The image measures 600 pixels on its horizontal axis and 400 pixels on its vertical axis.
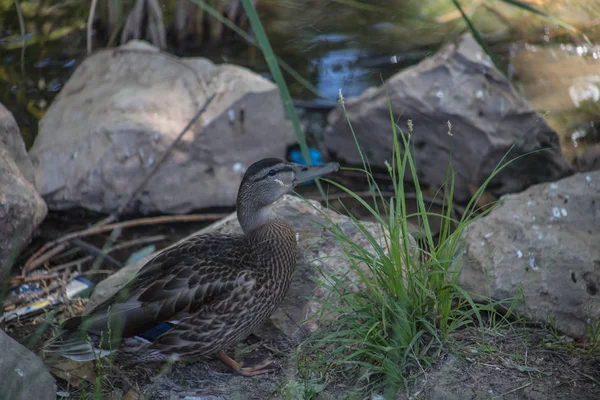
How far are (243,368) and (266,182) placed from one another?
2.87 ft

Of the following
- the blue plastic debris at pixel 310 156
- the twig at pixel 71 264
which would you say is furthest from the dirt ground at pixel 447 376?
the blue plastic debris at pixel 310 156

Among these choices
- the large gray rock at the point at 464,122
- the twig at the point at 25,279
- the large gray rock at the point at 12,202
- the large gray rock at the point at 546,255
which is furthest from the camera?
the large gray rock at the point at 464,122

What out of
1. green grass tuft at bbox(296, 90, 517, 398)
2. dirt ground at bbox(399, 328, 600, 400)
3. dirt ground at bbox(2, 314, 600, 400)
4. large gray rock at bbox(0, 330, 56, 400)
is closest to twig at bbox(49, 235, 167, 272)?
dirt ground at bbox(2, 314, 600, 400)

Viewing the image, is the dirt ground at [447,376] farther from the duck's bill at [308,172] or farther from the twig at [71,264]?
the twig at [71,264]

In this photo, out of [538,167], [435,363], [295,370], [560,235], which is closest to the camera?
[435,363]

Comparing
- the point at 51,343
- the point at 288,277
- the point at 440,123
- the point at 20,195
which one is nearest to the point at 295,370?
the point at 288,277

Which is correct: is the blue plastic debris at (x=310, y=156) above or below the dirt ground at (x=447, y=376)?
below

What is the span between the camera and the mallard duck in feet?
10.2

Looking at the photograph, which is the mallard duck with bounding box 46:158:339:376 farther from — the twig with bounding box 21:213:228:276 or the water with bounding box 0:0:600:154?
the water with bounding box 0:0:600:154

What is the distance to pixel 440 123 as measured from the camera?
17.4 feet

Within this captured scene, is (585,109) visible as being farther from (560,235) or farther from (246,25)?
(246,25)

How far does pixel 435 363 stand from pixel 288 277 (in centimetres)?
80

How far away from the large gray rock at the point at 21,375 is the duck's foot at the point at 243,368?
75 centimetres

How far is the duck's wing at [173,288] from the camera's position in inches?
123
